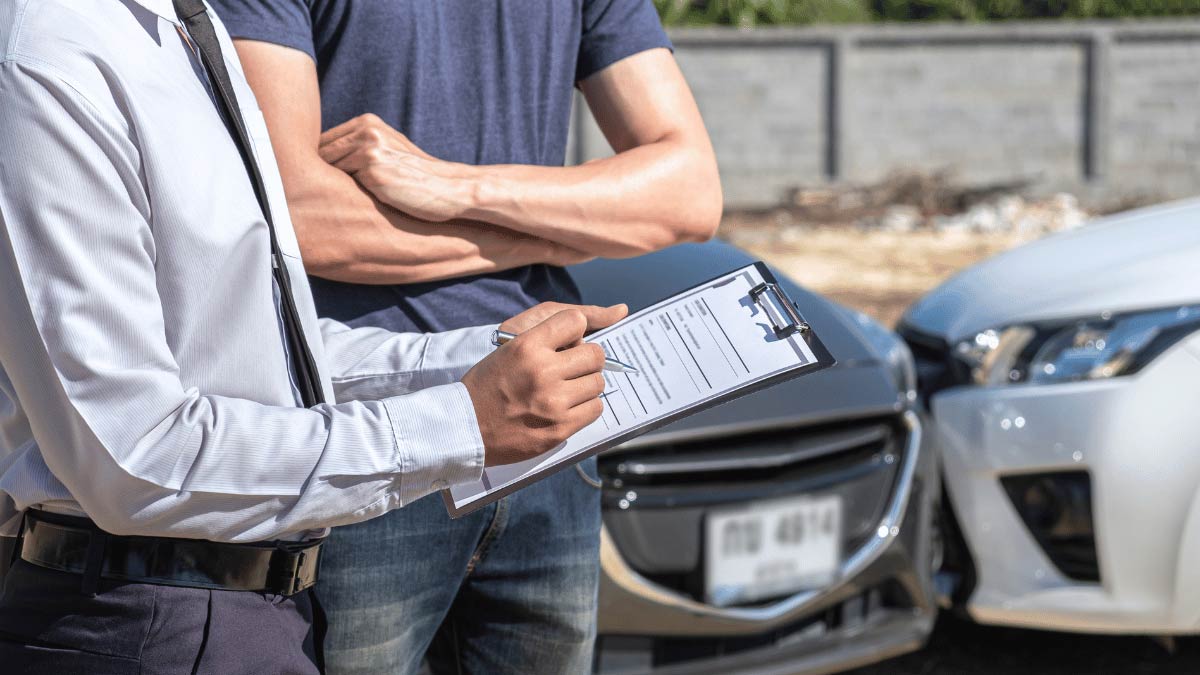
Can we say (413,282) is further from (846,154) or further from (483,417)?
(846,154)

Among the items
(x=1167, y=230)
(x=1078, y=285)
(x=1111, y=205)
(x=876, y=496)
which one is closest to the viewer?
(x=876, y=496)

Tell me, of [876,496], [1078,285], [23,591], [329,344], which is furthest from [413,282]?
[1078,285]

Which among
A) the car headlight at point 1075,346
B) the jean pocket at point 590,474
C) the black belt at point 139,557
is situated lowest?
the car headlight at point 1075,346

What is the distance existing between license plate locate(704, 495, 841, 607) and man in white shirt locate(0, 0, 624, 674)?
1350mm

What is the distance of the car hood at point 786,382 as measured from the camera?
2.44 meters

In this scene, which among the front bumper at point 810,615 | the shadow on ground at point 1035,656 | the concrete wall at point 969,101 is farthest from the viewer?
the concrete wall at point 969,101

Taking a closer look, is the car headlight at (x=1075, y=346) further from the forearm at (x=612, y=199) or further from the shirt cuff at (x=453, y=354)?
the shirt cuff at (x=453, y=354)

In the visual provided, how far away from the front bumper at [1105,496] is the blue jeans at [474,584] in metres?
1.56

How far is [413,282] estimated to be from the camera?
1.53m

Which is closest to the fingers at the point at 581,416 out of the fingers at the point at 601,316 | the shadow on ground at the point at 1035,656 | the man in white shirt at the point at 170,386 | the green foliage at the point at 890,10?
the man in white shirt at the point at 170,386

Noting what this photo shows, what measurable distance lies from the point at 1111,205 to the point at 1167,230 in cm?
962

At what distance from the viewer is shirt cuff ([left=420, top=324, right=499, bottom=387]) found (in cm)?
138

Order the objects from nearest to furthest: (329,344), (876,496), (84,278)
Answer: (84,278) → (329,344) → (876,496)

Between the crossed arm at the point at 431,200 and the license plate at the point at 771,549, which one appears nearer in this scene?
the crossed arm at the point at 431,200
